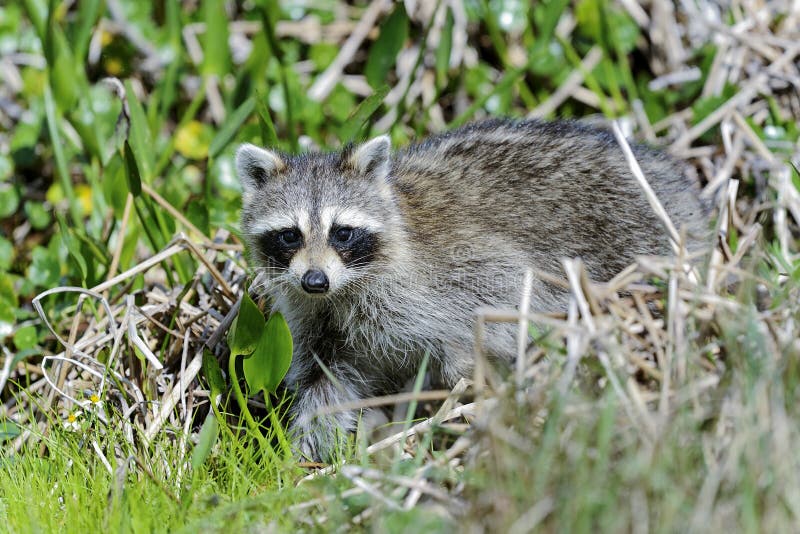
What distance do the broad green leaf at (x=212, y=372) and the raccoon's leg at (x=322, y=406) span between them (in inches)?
17.1

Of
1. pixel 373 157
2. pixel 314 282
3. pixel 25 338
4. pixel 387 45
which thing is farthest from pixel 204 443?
pixel 387 45

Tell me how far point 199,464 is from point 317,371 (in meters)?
1.24

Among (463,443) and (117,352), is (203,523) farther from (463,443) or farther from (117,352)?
(117,352)

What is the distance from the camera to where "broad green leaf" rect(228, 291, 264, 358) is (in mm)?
4348

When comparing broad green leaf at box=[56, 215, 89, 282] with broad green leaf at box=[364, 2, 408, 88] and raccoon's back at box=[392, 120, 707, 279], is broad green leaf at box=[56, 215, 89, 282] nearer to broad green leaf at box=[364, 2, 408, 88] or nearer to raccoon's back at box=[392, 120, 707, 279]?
raccoon's back at box=[392, 120, 707, 279]

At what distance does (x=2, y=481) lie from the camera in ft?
13.5

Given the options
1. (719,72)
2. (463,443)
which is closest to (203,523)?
(463,443)

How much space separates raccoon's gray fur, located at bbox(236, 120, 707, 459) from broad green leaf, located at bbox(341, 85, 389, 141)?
382mm

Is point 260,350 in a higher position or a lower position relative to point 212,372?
higher

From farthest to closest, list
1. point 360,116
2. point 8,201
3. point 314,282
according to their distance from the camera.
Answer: point 8,201 < point 360,116 < point 314,282

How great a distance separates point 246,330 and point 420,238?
3.54ft

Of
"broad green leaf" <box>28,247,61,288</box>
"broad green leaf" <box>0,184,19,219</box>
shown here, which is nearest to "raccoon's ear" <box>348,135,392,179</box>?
"broad green leaf" <box>28,247,61,288</box>

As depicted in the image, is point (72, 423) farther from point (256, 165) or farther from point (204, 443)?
point (256, 165)

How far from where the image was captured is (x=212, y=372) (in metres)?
4.60
